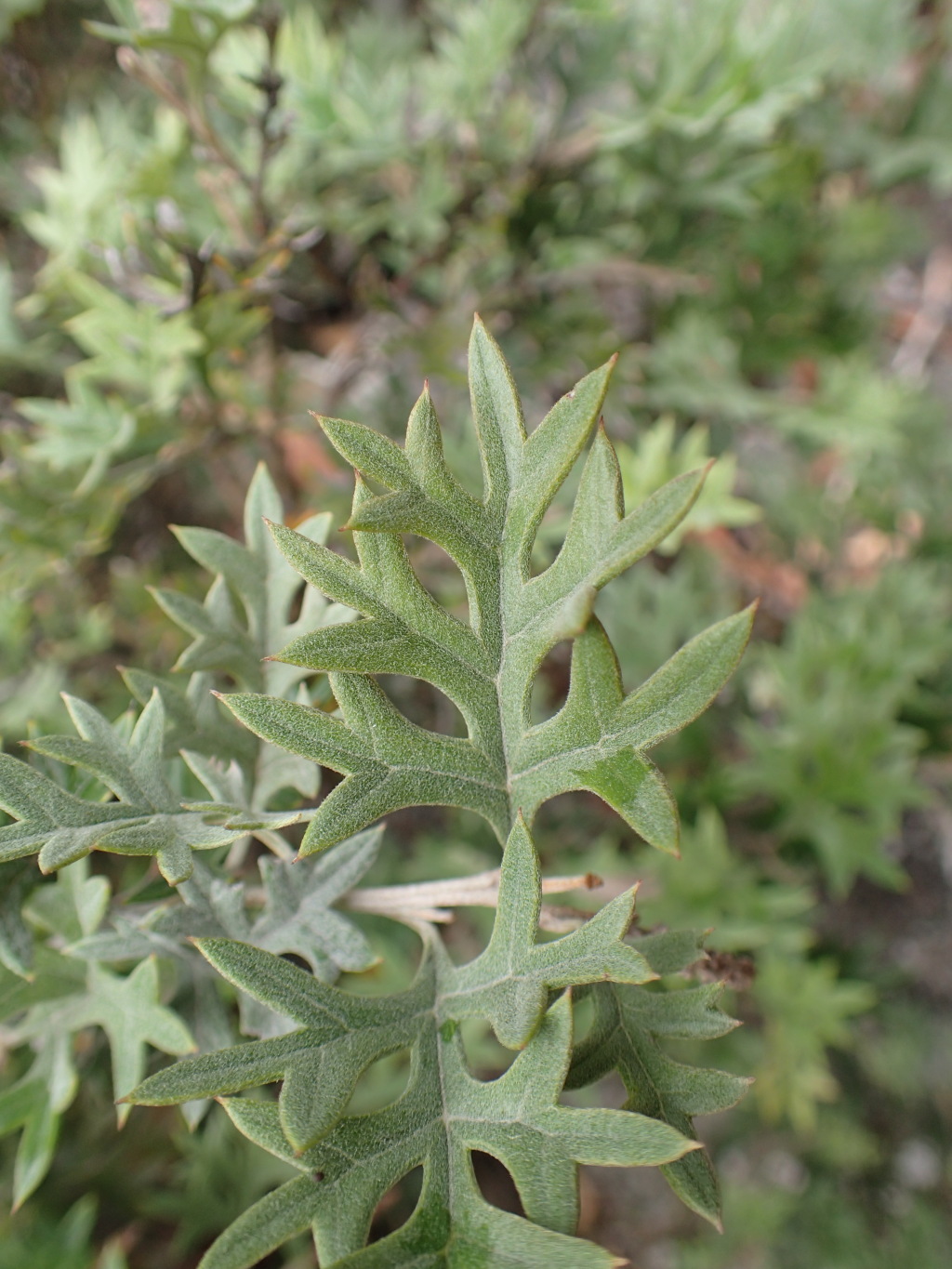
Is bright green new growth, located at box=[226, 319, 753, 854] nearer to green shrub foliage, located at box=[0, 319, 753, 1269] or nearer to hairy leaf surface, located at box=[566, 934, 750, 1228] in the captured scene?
green shrub foliage, located at box=[0, 319, 753, 1269]

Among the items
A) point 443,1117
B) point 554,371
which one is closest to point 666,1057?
point 443,1117

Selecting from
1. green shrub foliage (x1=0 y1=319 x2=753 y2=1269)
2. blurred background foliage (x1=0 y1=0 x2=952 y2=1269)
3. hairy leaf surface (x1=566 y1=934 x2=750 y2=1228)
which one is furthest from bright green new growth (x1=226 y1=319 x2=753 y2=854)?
blurred background foliage (x1=0 y1=0 x2=952 y2=1269)

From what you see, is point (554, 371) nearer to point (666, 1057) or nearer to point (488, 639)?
point (488, 639)

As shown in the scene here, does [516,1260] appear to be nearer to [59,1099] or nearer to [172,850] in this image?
[172,850]

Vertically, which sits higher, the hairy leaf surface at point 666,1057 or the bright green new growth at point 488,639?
the bright green new growth at point 488,639

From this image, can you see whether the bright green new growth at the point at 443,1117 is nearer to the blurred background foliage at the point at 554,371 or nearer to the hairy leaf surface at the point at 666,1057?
the hairy leaf surface at the point at 666,1057

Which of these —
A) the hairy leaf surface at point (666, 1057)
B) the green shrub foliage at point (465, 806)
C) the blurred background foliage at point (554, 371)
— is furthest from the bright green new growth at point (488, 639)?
the blurred background foliage at point (554, 371)

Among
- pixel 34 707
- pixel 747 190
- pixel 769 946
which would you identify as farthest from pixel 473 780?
pixel 747 190
